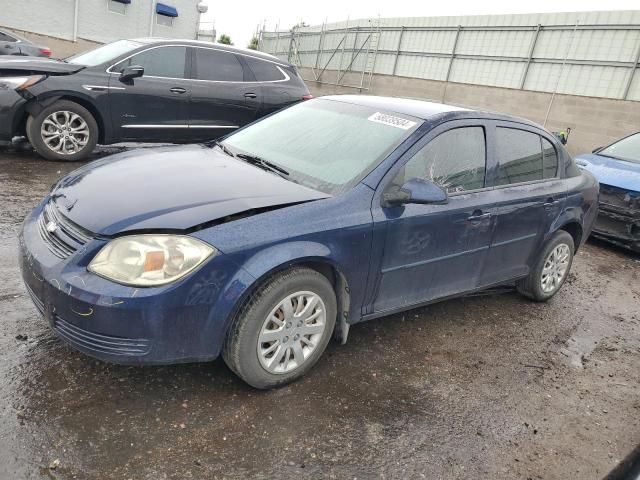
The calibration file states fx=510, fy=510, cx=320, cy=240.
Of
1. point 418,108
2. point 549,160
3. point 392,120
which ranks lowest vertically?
point 549,160

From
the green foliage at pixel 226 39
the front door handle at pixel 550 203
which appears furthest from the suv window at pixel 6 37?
the green foliage at pixel 226 39

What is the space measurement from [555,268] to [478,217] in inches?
61.0

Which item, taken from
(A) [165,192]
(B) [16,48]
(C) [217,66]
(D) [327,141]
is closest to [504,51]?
(C) [217,66]

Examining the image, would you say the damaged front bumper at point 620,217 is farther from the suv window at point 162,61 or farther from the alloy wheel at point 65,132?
the alloy wheel at point 65,132

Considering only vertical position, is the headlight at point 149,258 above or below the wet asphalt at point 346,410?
above

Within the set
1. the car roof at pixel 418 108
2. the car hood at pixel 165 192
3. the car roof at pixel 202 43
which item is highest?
the car roof at pixel 202 43

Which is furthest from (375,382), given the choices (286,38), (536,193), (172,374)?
(286,38)

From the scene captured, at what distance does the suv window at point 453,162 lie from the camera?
3165 mm

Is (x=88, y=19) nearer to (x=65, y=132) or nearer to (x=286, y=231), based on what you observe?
(x=65, y=132)

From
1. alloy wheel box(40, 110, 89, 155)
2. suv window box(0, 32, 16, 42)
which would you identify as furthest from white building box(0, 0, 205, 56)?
alloy wheel box(40, 110, 89, 155)

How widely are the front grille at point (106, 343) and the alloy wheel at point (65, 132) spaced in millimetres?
4737

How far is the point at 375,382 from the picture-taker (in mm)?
3012

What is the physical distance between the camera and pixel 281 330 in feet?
8.77

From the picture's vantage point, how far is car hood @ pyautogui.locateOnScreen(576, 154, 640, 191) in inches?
248
